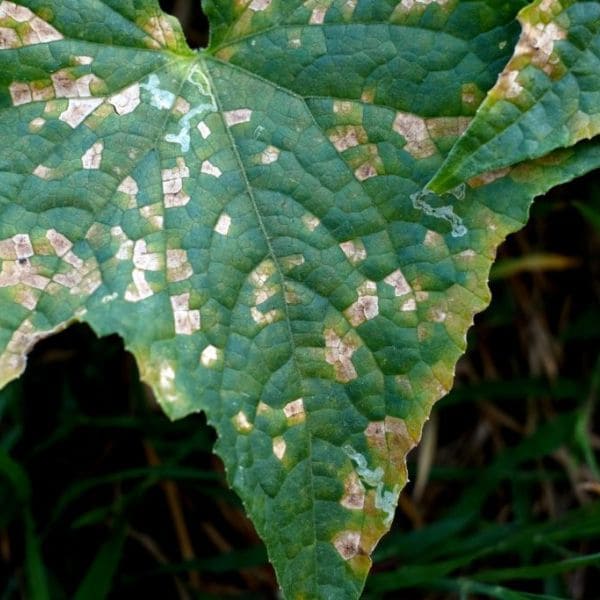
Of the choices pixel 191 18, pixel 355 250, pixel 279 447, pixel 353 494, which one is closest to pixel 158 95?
pixel 355 250

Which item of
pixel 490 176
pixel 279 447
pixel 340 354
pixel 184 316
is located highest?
pixel 490 176

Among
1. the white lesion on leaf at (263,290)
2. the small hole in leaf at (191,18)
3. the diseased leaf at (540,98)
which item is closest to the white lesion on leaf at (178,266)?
the white lesion on leaf at (263,290)

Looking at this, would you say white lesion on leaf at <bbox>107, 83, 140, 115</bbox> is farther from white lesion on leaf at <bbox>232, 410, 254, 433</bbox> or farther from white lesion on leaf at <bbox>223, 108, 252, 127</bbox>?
white lesion on leaf at <bbox>232, 410, 254, 433</bbox>

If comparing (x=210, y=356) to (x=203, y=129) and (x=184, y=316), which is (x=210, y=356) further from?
(x=203, y=129)

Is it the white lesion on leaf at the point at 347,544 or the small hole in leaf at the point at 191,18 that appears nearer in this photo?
the white lesion on leaf at the point at 347,544

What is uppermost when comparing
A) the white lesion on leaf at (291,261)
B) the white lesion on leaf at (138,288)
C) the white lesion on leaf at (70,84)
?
the white lesion on leaf at (70,84)

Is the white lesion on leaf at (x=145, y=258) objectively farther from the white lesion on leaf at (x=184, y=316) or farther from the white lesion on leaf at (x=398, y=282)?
the white lesion on leaf at (x=398, y=282)


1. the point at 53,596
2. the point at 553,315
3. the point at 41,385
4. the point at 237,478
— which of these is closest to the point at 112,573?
the point at 53,596
